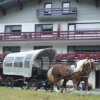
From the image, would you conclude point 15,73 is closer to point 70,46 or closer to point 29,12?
point 70,46

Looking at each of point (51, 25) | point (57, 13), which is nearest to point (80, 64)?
point (57, 13)

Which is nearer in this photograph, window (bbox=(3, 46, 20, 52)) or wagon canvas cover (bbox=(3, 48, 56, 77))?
wagon canvas cover (bbox=(3, 48, 56, 77))

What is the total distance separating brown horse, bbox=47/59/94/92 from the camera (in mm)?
19297

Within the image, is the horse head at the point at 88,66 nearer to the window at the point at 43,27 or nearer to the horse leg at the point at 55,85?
the horse leg at the point at 55,85

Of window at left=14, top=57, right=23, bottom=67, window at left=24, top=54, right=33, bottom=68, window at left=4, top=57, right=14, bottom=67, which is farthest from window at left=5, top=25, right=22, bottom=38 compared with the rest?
window at left=24, top=54, right=33, bottom=68

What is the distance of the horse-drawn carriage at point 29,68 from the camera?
80.3 ft

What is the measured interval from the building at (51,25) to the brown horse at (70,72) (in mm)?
15158

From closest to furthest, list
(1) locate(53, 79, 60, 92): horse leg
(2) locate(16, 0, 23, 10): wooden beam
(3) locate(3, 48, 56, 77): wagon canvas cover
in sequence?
(1) locate(53, 79, 60, 92): horse leg
(3) locate(3, 48, 56, 77): wagon canvas cover
(2) locate(16, 0, 23, 10): wooden beam

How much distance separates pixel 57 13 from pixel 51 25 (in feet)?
5.55

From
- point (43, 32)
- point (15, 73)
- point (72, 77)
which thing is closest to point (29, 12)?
point (43, 32)

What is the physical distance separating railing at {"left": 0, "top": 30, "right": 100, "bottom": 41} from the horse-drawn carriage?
36.9 ft

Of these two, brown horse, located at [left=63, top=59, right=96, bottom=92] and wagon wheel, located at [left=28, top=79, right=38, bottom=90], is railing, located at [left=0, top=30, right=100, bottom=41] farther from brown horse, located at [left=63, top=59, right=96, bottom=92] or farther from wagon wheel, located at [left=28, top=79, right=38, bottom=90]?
brown horse, located at [left=63, top=59, right=96, bottom=92]

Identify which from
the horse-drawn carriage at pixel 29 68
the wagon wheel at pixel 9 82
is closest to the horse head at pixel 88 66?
the horse-drawn carriage at pixel 29 68

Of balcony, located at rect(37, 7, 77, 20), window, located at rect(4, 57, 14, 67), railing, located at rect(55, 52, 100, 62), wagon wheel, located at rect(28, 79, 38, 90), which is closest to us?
wagon wheel, located at rect(28, 79, 38, 90)
